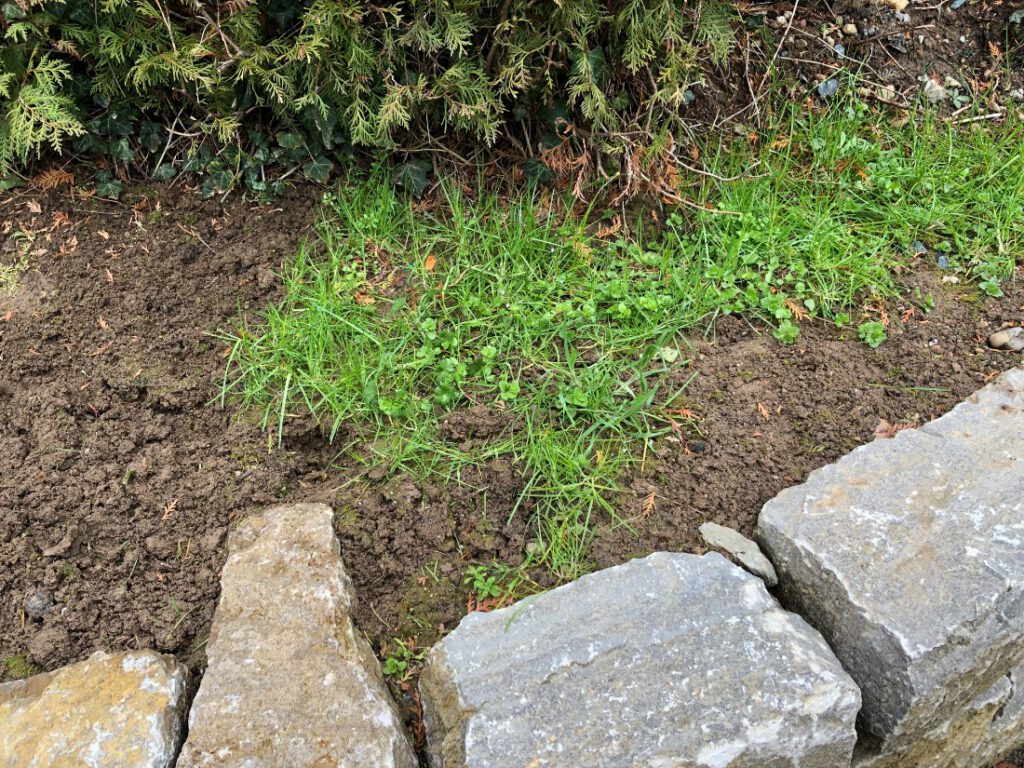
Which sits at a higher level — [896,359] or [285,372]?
[896,359]

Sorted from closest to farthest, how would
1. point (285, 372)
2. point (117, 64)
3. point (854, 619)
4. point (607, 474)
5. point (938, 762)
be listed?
point (854, 619) < point (938, 762) < point (607, 474) < point (285, 372) < point (117, 64)

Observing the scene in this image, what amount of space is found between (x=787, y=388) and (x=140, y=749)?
219 cm

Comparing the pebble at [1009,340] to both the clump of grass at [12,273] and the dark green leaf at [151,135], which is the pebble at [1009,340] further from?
the clump of grass at [12,273]

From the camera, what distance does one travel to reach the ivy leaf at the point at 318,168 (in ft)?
10.6

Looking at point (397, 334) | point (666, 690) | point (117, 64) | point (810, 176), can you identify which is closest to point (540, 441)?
point (397, 334)

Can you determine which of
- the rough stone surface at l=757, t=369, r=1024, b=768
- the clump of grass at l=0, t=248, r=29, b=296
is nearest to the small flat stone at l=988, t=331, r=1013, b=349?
the rough stone surface at l=757, t=369, r=1024, b=768

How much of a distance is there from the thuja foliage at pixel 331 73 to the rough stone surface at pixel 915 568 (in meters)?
1.53

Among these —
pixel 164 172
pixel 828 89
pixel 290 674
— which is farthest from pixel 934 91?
pixel 290 674

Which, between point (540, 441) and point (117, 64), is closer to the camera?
point (540, 441)

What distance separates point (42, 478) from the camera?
2510 millimetres

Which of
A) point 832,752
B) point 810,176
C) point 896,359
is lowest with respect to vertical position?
point 832,752

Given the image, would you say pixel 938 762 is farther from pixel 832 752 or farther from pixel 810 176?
pixel 810 176

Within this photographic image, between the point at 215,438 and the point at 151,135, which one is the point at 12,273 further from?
the point at 215,438

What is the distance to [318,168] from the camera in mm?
3242
